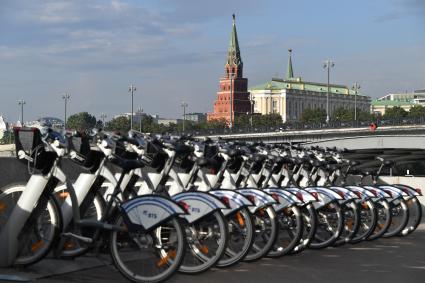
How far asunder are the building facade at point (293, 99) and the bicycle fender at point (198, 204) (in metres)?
156

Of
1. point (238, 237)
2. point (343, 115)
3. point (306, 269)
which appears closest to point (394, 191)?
point (306, 269)

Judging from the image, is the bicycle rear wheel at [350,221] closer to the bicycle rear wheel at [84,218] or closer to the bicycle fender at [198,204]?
the bicycle fender at [198,204]

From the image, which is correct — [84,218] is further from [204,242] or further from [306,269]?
[306,269]

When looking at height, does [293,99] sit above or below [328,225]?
above

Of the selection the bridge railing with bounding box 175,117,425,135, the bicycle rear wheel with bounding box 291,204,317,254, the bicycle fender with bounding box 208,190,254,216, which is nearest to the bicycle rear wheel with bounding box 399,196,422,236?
the bicycle rear wheel with bounding box 291,204,317,254

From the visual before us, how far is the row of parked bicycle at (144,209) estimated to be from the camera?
5441 millimetres

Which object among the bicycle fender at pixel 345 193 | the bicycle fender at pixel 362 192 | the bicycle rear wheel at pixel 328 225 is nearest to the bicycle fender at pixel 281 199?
the bicycle rear wheel at pixel 328 225

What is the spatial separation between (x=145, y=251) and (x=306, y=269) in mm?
2028

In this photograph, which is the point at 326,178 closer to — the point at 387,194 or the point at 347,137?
the point at 387,194

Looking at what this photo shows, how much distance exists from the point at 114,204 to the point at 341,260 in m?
3.00

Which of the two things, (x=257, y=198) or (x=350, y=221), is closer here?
(x=257, y=198)

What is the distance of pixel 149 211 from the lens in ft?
17.6

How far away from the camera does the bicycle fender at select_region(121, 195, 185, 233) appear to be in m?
5.32

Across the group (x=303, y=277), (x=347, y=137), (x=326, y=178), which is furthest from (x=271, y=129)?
(x=303, y=277)
